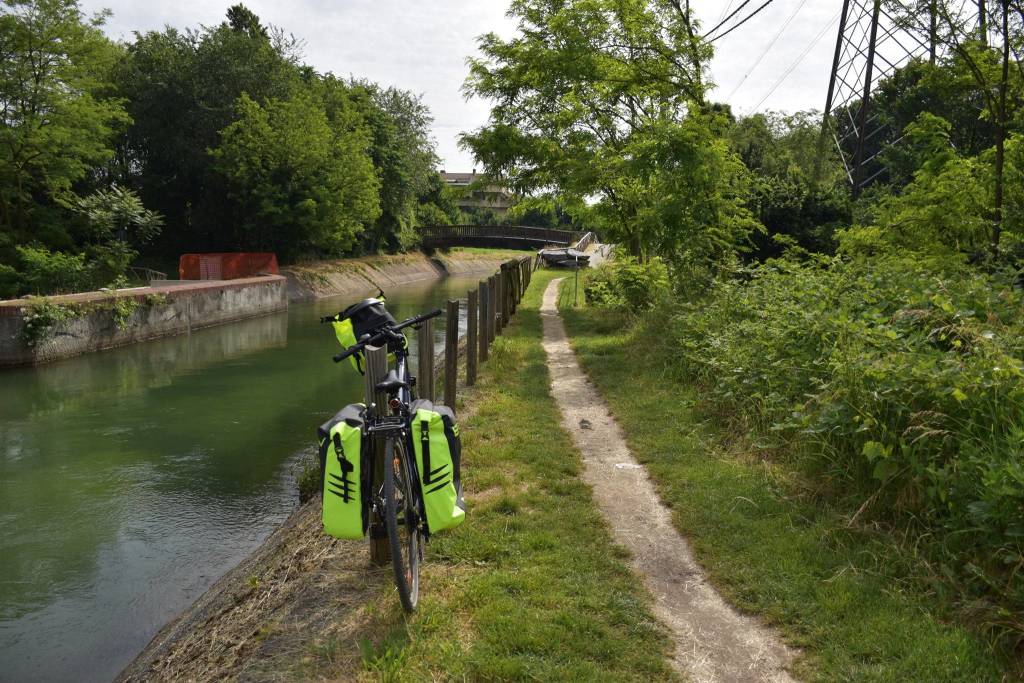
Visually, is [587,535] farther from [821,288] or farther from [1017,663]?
[821,288]

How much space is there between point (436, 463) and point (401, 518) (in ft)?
2.09

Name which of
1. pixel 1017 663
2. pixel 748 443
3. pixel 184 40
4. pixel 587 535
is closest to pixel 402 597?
pixel 587 535

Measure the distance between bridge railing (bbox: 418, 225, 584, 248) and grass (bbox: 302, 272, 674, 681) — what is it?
160ft

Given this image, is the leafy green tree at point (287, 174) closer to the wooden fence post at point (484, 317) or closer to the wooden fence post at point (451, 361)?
the wooden fence post at point (484, 317)

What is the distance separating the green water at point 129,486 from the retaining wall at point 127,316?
51cm

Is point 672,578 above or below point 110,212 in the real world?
below

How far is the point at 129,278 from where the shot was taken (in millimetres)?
27719

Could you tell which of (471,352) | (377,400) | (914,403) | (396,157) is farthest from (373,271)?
(914,403)

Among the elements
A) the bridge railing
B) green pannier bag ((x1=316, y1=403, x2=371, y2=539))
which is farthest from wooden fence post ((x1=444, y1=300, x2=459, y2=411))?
the bridge railing

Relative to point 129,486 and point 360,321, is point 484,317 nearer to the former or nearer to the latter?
point 129,486

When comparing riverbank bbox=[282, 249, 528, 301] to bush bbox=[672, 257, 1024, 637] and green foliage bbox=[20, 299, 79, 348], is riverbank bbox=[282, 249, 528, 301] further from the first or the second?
bush bbox=[672, 257, 1024, 637]

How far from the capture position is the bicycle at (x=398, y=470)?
3609mm

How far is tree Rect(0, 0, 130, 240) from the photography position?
23.8m

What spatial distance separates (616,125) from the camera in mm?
18594
